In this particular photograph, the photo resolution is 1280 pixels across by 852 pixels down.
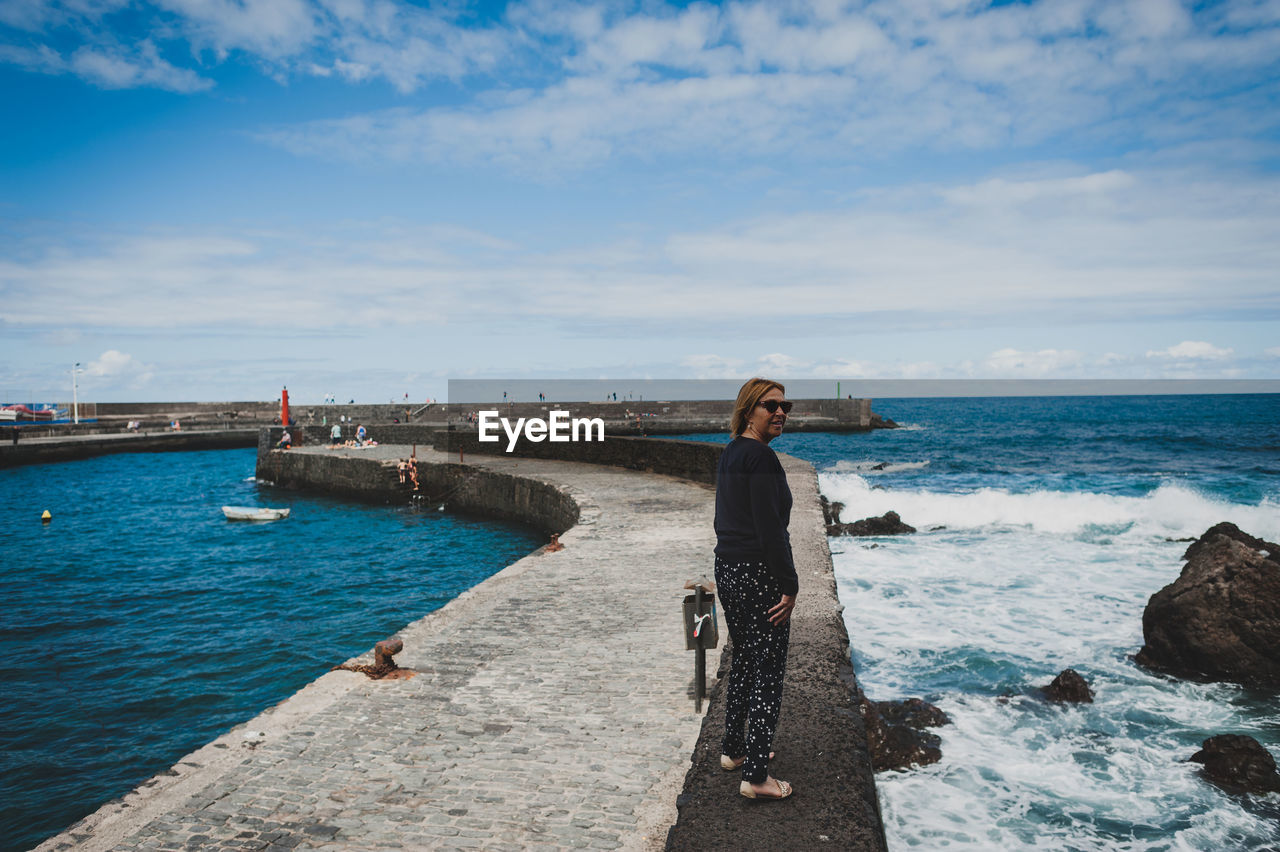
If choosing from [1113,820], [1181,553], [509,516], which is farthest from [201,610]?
[1181,553]

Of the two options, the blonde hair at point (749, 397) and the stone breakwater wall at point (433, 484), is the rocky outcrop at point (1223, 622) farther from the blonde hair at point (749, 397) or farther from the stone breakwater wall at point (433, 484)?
the stone breakwater wall at point (433, 484)

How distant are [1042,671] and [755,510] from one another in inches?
284

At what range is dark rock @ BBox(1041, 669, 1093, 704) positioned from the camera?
Result: 7.43m

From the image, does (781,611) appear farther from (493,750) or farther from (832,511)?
(832,511)

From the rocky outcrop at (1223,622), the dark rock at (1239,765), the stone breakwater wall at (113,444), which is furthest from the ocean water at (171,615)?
the stone breakwater wall at (113,444)

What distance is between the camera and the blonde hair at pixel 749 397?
298cm

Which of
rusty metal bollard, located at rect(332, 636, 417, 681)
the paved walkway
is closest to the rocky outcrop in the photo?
the paved walkway

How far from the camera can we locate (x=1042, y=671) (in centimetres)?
819

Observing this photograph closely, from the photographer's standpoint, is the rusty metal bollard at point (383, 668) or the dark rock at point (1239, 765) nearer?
the rusty metal bollard at point (383, 668)

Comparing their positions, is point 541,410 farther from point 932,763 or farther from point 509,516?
point 932,763

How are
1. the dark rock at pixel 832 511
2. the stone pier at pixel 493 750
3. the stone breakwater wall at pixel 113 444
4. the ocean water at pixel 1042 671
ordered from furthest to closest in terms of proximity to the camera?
the stone breakwater wall at pixel 113 444, the dark rock at pixel 832 511, the ocean water at pixel 1042 671, the stone pier at pixel 493 750

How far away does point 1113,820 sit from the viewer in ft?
17.6

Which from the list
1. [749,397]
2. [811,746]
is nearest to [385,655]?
[811,746]

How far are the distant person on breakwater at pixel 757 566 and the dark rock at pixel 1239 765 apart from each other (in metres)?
5.13
